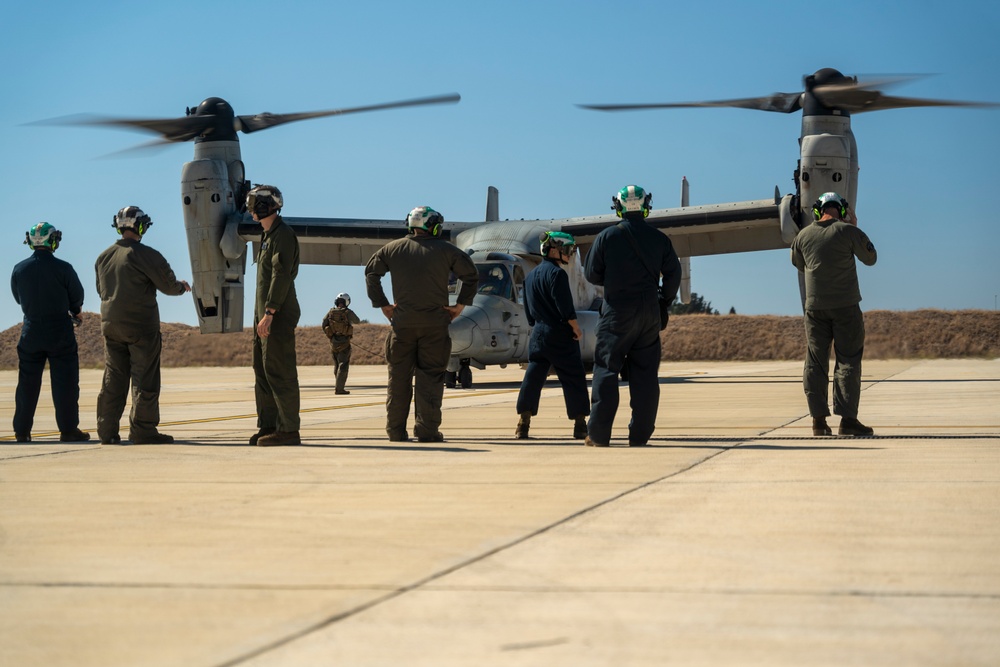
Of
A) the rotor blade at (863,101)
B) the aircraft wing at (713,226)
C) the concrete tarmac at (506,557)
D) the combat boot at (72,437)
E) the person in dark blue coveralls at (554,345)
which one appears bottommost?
the combat boot at (72,437)

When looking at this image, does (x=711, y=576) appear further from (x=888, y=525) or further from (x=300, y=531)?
(x=300, y=531)

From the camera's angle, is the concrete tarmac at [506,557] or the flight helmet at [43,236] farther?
the flight helmet at [43,236]

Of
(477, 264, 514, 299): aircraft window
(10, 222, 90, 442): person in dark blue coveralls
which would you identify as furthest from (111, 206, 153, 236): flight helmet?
(477, 264, 514, 299): aircraft window

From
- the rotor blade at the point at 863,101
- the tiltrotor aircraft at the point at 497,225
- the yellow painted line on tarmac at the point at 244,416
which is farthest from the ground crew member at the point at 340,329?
the rotor blade at the point at 863,101

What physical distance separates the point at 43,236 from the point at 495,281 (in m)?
11.7

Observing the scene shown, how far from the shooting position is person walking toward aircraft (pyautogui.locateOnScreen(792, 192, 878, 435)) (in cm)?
889

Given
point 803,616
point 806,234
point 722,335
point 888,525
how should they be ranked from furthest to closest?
point 722,335
point 806,234
point 888,525
point 803,616

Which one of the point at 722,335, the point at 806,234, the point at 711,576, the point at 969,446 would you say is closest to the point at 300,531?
the point at 711,576

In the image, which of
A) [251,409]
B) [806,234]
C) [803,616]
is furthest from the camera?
[251,409]

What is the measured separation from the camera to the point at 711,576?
3705 mm

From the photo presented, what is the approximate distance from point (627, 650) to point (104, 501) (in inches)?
138

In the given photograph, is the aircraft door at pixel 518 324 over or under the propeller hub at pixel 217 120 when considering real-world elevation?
under

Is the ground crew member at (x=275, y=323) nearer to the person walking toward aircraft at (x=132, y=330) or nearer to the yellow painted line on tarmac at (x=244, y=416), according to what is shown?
the person walking toward aircraft at (x=132, y=330)

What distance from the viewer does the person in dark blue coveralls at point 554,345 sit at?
9336 mm
